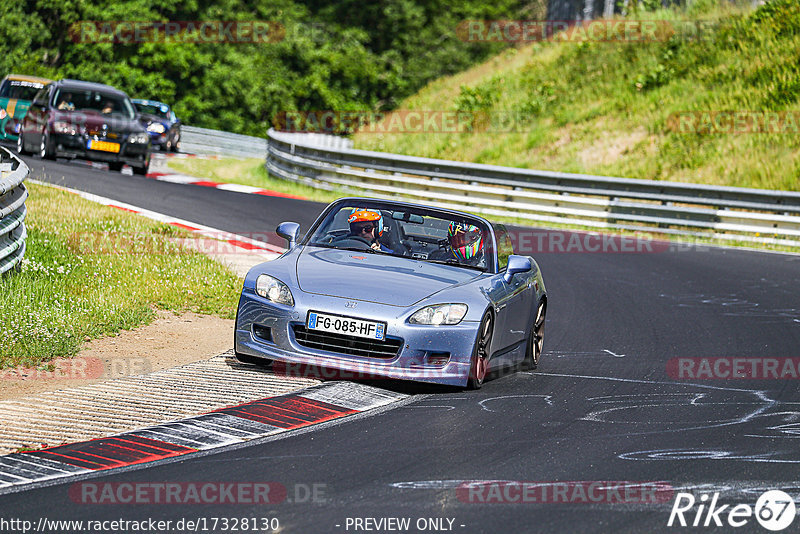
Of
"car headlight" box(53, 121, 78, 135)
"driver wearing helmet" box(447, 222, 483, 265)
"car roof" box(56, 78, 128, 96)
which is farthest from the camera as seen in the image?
"car roof" box(56, 78, 128, 96)

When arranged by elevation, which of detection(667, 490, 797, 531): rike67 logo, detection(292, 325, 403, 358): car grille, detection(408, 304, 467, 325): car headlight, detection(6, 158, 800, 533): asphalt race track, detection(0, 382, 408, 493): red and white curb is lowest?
detection(0, 382, 408, 493): red and white curb

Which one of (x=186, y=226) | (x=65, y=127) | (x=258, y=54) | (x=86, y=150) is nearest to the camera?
(x=186, y=226)

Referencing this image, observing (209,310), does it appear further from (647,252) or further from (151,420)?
(647,252)

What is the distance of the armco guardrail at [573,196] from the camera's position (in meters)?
21.2

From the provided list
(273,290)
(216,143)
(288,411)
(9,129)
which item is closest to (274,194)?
(9,129)

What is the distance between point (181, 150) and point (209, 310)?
30.9 m

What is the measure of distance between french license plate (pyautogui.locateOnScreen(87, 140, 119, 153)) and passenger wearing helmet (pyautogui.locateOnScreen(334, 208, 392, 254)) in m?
15.0

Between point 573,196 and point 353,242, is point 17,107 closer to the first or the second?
point 573,196

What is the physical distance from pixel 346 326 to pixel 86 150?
54.4ft

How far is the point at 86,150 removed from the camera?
2311cm

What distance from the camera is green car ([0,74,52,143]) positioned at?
2556 cm

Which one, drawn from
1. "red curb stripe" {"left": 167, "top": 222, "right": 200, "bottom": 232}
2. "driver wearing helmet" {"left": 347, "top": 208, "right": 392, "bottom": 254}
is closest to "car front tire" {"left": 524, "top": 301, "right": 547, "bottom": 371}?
"driver wearing helmet" {"left": 347, "top": 208, "right": 392, "bottom": 254}

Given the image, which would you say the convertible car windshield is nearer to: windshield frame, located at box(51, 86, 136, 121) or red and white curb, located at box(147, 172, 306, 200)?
red and white curb, located at box(147, 172, 306, 200)

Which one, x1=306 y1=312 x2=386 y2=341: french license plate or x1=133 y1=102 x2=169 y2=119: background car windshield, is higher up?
x1=133 y1=102 x2=169 y2=119: background car windshield
